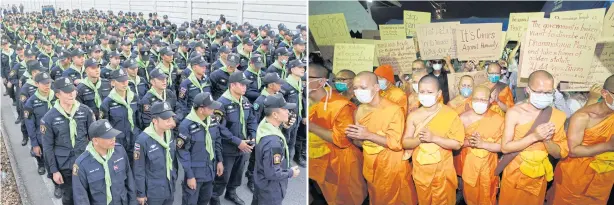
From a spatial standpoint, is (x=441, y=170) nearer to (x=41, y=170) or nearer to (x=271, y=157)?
(x=271, y=157)

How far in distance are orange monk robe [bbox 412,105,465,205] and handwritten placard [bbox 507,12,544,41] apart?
1.67ft

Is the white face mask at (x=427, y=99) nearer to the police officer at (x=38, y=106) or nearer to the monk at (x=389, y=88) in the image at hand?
the monk at (x=389, y=88)

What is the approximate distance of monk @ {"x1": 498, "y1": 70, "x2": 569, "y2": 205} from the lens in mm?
2598

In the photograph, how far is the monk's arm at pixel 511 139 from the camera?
2.68 meters

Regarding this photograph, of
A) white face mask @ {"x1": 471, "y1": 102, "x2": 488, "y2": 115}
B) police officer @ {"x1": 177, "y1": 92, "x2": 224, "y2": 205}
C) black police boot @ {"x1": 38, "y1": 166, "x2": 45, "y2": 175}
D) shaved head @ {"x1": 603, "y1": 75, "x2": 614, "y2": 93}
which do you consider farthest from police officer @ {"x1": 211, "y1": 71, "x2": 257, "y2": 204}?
shaved head @ {"x1": 603, "y1": 75, "x2": 614, "y2": 93}

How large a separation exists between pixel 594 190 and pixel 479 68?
3.02ft

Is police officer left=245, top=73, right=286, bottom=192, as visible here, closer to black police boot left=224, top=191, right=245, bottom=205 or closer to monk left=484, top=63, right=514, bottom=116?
black police boot left=224, top=191, right=245, bottom=205

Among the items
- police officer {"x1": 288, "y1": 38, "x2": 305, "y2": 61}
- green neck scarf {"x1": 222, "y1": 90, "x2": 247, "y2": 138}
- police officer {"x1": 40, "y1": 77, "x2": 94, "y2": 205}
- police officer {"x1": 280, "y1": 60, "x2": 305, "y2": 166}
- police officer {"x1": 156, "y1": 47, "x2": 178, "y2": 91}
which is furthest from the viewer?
police officer {"x1": 288, "y1": 38, "x2": 305, "y2": 61}

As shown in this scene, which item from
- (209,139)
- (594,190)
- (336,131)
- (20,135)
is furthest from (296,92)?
(20,135)

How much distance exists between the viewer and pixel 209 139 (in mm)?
3619

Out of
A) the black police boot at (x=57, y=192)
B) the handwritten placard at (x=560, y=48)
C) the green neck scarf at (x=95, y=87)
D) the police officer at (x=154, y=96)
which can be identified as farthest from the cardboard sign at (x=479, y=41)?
the black police boot at (x=57, y=192)

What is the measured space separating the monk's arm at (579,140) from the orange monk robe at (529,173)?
0.04 m

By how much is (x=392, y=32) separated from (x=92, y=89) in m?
3.00

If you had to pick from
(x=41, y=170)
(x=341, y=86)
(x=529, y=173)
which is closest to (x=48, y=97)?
(x=41, y=170)
